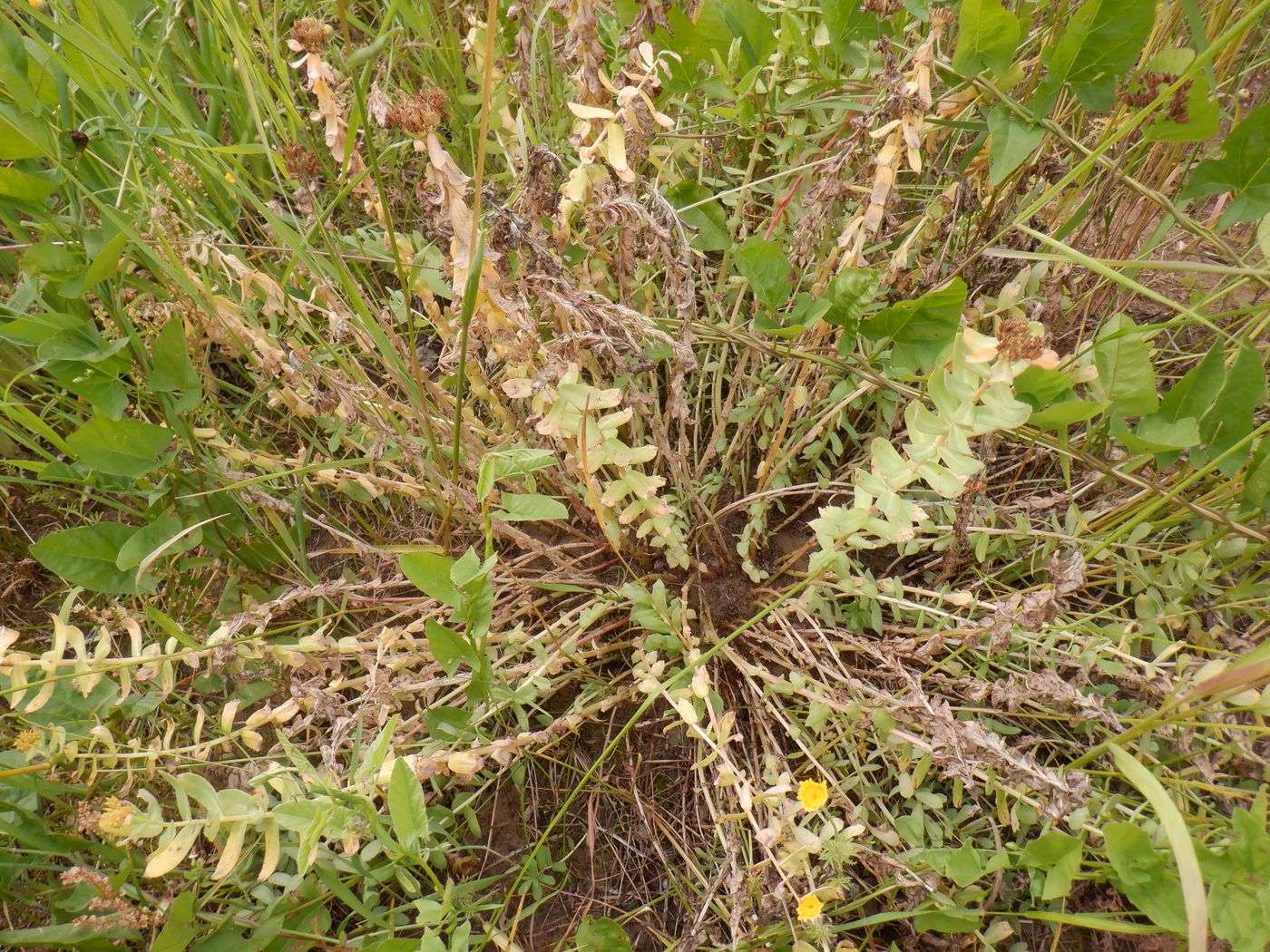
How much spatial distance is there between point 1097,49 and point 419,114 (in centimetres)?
81

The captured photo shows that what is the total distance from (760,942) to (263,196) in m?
1.71

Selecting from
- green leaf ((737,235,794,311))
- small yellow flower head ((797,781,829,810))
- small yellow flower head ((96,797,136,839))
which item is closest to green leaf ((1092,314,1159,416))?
green leaf ((737,235,794,311))

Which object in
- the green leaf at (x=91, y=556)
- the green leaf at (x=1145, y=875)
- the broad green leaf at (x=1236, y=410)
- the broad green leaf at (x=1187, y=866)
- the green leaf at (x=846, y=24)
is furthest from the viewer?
the green leaf at (x=91, y=556)

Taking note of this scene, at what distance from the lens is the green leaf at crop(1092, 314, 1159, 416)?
1.00 m

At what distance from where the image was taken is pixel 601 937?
1098 mm

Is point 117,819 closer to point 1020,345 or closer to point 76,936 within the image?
point 76,936

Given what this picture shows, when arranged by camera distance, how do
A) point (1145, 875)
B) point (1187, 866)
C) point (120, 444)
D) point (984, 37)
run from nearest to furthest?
1. point (1187, 866)
2. point (1145, 875)
3. point (984, 37)
4. point (120, 444)

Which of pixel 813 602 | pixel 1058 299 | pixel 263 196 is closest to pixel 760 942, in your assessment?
pixel 813 602

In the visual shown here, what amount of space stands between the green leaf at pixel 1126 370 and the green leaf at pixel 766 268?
396 millimetres

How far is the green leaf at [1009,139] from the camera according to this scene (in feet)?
3.39

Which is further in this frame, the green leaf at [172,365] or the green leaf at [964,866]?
the green leaf at [172,365]

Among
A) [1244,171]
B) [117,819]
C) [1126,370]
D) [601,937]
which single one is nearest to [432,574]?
[117,819]

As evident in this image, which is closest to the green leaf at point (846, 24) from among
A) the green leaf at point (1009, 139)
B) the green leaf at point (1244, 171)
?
the green leaf at point (1009, 139)

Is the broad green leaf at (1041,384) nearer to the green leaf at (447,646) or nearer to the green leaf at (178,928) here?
the green leaf at (447,646)
